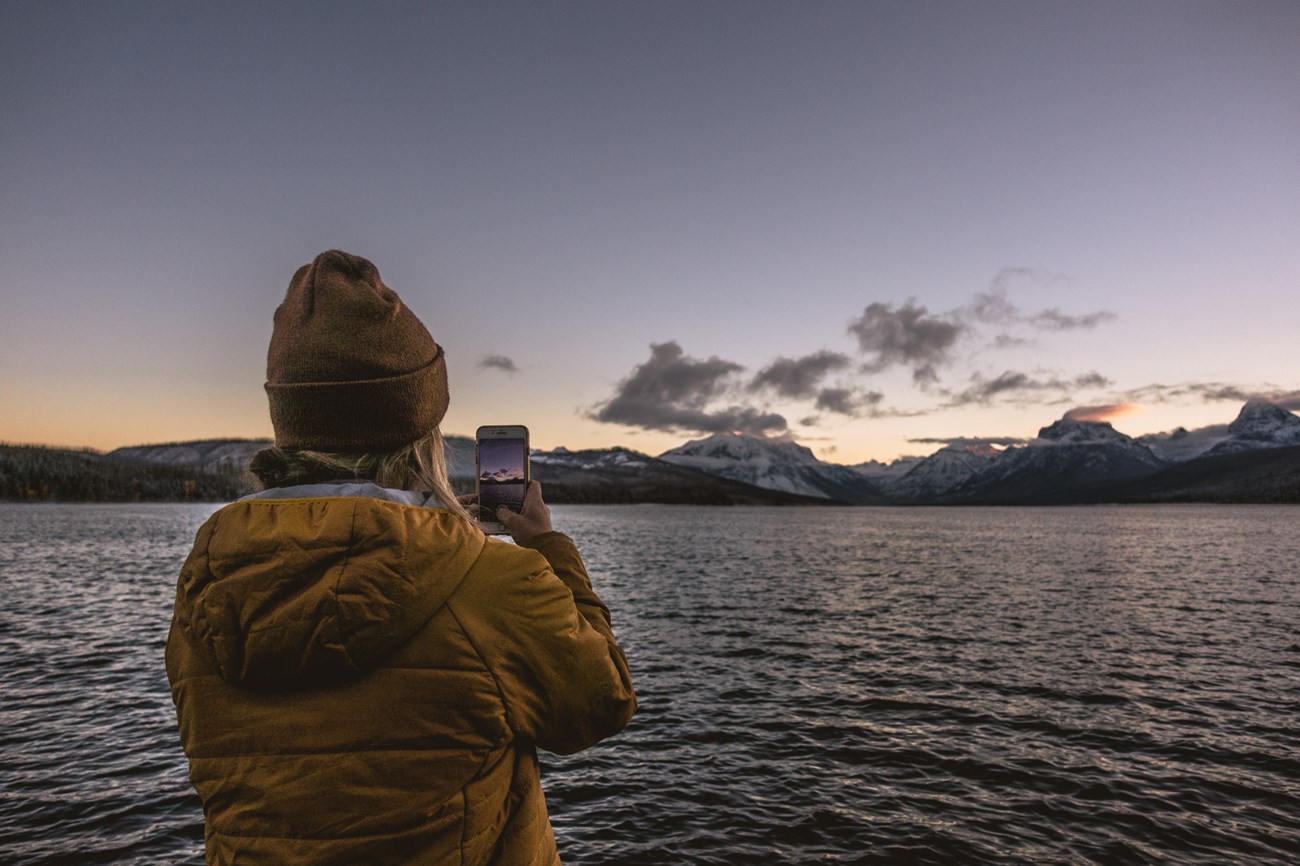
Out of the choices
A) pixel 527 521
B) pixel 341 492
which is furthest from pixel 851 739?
pixel 341 492

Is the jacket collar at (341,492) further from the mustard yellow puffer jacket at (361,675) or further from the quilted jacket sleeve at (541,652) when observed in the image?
the quilted jacket sleeve at (541,652)

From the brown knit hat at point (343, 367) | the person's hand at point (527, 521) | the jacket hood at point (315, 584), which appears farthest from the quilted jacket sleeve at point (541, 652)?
the brown knit hat at point (343, 367)

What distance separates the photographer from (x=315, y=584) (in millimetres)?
2588

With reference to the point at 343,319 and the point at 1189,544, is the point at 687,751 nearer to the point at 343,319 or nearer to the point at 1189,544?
the point at 343,319

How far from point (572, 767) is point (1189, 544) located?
111729mm

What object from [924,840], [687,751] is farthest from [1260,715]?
[687,751]

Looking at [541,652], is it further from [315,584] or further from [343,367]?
[343,367]

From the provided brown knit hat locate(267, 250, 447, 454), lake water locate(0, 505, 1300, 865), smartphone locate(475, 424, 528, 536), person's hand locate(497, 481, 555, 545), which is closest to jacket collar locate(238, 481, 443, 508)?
brown knit hat locate(267, 250, 447, 454)

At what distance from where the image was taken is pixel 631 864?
1233 centimetres

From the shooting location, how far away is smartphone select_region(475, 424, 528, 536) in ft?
13.2

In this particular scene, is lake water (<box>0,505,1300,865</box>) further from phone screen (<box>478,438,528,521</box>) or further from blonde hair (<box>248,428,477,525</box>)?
blonde hair (<box>248,428,477,525</box>)

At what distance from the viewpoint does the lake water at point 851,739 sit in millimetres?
13016

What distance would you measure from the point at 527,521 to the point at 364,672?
4.01ft

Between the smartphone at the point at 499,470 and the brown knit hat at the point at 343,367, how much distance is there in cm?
74
